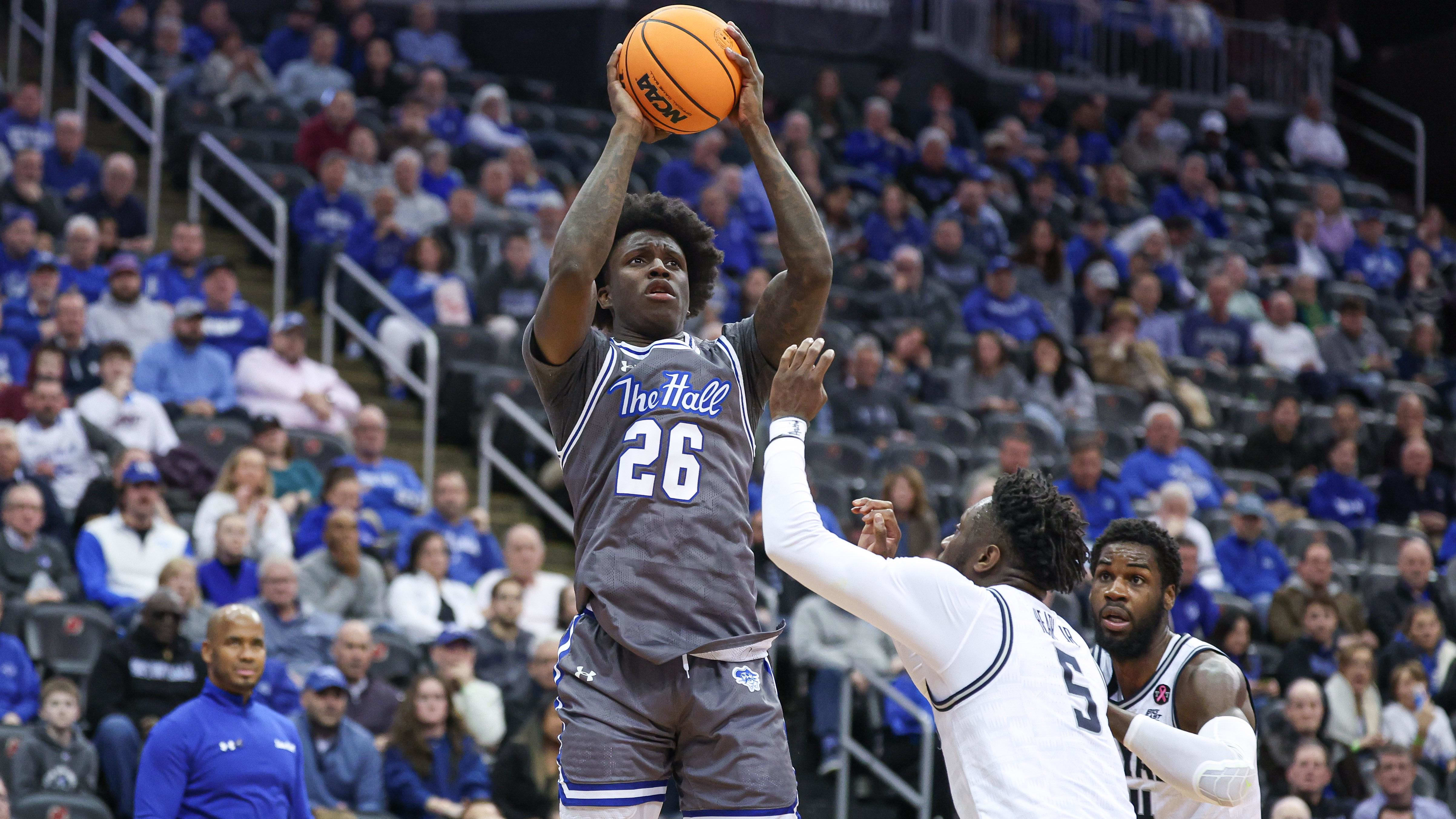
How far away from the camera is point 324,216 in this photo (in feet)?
42.1

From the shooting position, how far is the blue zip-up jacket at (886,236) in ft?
50.4

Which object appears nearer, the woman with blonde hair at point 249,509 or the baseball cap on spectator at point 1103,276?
the woman with blonde hair at point 249,509

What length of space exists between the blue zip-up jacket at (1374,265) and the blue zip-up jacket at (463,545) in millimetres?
11410

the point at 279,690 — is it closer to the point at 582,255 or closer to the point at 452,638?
the point at 452,638

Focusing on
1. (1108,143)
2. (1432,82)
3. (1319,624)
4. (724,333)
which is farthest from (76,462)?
(1432,82)

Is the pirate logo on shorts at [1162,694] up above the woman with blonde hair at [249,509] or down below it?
above

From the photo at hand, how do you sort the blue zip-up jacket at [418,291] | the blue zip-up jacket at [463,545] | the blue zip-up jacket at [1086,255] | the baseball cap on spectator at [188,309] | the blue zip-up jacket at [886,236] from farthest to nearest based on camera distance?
the blue zip-up jacket at [1086,255] → the blue zip-up jacket at [886,236] → the blue zip-up jacket at [418,291] → the baseball cap on spectator at [188,309] → the blue zip-up jacket at [463,545]

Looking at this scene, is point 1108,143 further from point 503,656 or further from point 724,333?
point 724,333

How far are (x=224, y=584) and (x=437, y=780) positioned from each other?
1557 millimetres

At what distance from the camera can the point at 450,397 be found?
11.9 m

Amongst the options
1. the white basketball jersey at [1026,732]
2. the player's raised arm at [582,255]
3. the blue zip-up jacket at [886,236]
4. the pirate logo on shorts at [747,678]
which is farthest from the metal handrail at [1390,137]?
the pirate logo on shorts at [747,678]

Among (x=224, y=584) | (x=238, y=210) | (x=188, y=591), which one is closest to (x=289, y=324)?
(x=224, y=584)

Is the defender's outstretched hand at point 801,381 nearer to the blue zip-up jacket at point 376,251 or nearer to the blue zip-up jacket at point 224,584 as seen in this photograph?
the blue zip-up jacket at point 224,584

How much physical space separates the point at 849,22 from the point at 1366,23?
335 inches
